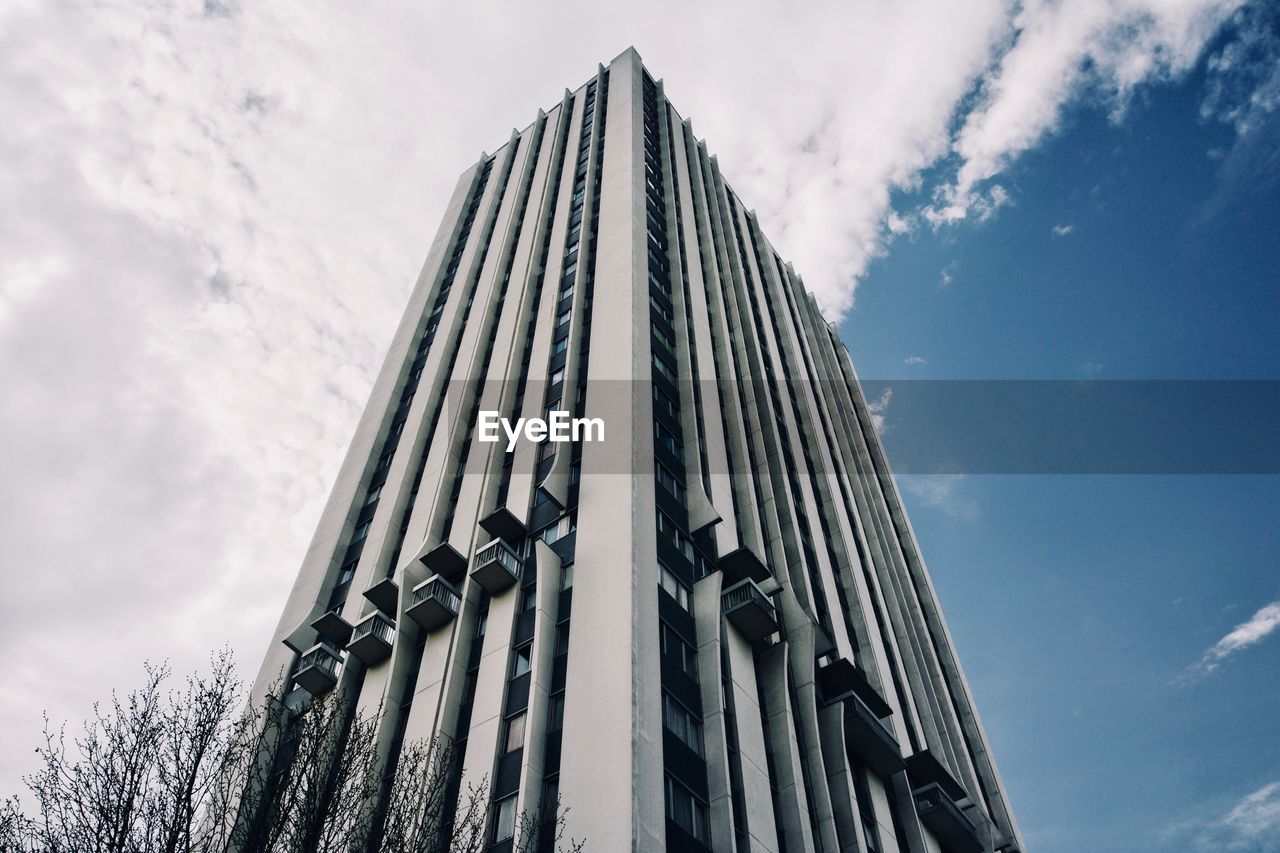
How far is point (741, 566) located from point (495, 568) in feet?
28.3

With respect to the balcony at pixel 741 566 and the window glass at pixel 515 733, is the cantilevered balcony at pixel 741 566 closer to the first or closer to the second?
the balcony at pixel 741 566

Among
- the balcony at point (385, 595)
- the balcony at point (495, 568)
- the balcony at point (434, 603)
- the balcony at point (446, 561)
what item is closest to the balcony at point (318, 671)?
the balcony at point (385, 595)

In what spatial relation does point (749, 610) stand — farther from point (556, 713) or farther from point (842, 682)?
point (556, 713)

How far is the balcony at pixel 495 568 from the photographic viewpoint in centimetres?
2884

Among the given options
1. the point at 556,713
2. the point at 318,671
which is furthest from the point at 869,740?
the point at 318,671

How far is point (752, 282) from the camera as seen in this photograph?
64625 millimetres

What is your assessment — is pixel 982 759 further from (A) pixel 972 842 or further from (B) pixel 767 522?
(B) pixel 767 522

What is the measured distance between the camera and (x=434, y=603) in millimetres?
29344

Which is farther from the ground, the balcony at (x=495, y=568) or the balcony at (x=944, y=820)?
the balcony at (x=495, y=568)

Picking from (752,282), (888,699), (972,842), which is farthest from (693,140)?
(972,842)

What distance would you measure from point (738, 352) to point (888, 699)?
804 inches

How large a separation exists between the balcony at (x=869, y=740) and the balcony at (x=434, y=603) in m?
14.1

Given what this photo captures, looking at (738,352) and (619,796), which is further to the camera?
(738,352)

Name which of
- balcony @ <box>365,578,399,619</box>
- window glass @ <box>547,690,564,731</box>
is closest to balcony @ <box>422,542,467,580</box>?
balcony @ <box>365,578,399,619</box>
